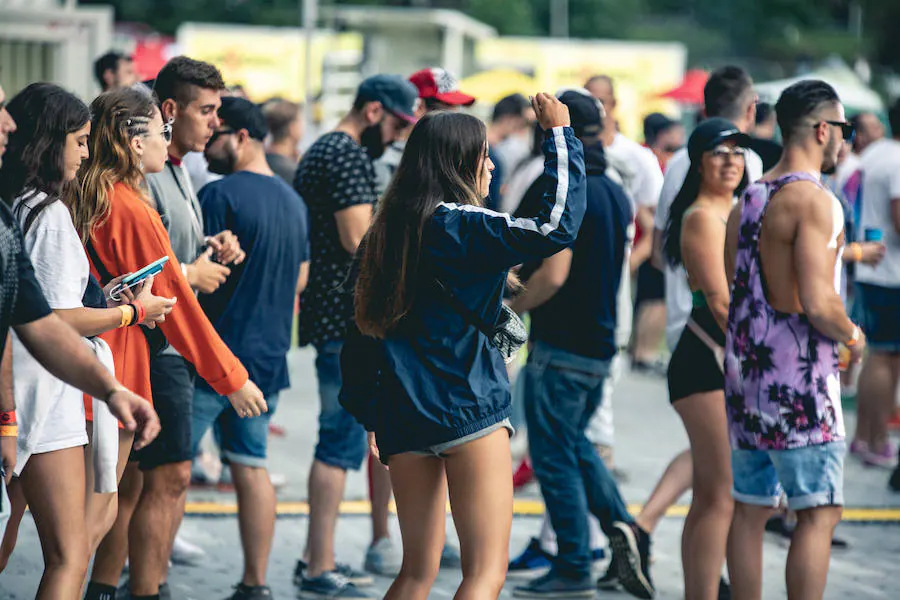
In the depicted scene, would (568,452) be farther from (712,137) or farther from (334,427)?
(712,137)

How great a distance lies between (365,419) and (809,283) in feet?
5.05

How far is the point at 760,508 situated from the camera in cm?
476

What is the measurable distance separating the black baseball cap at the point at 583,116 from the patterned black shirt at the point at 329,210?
93 centimetres

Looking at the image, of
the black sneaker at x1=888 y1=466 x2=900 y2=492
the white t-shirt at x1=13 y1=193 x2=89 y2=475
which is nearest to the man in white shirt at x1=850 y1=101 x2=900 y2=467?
the black sneaker at x1=888 y1=466 x2=900 y2=492

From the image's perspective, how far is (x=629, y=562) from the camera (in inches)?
227

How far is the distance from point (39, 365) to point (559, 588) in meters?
2.70

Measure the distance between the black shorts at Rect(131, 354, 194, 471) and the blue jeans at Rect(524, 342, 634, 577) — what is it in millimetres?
1650

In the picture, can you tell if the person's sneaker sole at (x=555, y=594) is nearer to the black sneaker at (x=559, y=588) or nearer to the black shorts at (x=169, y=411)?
the black sneaker at (x=559, y=588)

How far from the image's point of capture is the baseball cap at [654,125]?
13156 millimetres

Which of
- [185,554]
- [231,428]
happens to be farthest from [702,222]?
[185,554]

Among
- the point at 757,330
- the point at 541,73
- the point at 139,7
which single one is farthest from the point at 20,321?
the point at 139,7

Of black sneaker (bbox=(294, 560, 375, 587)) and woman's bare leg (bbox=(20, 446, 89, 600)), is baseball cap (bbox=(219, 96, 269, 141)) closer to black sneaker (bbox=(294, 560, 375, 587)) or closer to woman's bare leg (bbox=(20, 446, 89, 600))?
black sneaker (bbox=(294, 560, 375, 587))

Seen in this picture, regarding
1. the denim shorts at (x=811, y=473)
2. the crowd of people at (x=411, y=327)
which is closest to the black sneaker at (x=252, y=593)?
the crowd of people at (x=411, y=327)

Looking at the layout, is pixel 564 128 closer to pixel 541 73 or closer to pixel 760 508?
pixel 760 508
